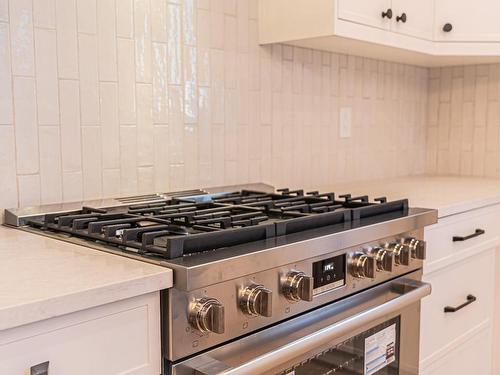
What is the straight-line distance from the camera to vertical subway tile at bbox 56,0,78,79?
1497 mm

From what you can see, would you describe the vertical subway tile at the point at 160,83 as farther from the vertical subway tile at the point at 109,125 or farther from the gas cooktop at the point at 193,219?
the gas cooktop at the point at 193,219

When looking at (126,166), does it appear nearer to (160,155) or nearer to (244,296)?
(160,155)

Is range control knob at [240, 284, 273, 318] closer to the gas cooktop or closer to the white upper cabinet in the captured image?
the gas cooktop

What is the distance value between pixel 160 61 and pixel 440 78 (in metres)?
1.78

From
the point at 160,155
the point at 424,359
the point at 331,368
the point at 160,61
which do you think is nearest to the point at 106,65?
the point at 160,61

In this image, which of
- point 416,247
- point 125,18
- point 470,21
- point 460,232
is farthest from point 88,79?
point 470,21

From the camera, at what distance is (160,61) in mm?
1735

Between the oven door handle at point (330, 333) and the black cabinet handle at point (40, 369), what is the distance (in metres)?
0.27

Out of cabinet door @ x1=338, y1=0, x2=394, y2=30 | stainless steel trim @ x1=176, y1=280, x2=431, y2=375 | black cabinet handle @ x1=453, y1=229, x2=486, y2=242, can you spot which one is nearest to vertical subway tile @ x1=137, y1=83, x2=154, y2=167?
cabinet door @ x1=338, y1=0, x2=394, y2=30

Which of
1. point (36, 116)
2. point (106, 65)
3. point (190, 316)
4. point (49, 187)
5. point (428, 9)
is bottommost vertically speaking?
point (190, 316)

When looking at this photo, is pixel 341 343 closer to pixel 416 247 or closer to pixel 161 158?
pixel 416 247

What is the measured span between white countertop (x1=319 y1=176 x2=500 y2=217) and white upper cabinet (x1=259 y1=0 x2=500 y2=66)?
537 millimetres

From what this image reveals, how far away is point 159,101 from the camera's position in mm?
1743

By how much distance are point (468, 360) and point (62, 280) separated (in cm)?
165
